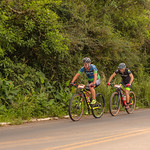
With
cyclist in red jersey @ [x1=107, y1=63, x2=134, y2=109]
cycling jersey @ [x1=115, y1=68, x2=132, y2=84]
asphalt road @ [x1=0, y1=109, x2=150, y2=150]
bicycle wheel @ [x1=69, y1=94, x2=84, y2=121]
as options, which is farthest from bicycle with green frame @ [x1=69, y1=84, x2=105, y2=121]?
cycling jersey @ [x1=115, y1=68, x2=132, y2=84]

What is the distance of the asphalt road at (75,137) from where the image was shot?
678cm

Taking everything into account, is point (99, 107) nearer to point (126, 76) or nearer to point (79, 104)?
point (79, 104)

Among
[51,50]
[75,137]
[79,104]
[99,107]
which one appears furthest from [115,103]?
[75,137]

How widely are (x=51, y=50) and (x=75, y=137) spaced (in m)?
6.43

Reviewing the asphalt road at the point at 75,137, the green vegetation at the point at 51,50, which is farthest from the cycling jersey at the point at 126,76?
the asphalt road at the point at 75,137

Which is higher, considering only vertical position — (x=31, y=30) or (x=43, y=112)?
(x=31, y=30)

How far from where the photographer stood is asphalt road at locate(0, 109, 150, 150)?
6.78 meters

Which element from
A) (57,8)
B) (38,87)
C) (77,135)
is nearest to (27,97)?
(38,87)

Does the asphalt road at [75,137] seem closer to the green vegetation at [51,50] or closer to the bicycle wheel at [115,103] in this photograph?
the green vegetation at [51,50]

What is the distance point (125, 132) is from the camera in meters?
8.71

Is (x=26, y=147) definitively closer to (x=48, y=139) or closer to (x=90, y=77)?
(x=48, y=139)

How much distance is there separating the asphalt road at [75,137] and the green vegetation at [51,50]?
2058mm

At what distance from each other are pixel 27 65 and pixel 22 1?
3.01m

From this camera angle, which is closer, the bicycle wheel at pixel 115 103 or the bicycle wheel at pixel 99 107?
the bicycle wheel at pixel 99 107
